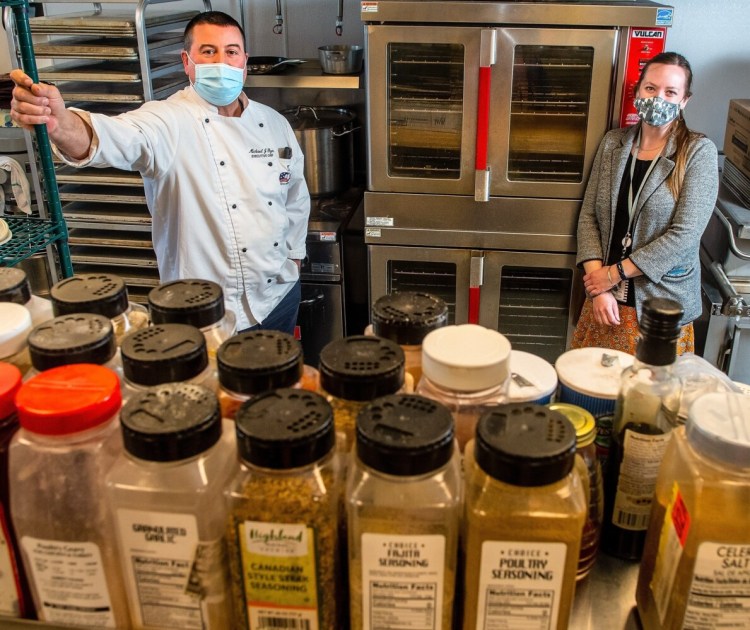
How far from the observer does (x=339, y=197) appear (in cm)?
307

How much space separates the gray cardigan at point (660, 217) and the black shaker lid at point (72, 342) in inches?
73.3

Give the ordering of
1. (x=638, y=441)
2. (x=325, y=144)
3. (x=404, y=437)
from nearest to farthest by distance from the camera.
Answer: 1. (x=404, y=437)
2. (x=638, y=441)
3. (x=325, y=144)

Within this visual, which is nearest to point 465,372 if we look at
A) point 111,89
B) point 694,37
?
point 111,89

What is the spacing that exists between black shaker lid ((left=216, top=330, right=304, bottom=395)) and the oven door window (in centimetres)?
187

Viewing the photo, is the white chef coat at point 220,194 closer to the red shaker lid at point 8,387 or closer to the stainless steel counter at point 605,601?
the red shaker lid at point 8,387

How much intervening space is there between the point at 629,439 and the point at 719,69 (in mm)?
2660

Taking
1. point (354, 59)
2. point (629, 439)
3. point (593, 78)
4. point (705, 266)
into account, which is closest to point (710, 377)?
point (629, 439)

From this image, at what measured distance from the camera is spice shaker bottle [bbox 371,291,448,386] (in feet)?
2.81

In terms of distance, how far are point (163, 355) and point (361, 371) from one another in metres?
0.21

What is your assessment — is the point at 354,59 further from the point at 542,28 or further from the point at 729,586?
the point at 729,586

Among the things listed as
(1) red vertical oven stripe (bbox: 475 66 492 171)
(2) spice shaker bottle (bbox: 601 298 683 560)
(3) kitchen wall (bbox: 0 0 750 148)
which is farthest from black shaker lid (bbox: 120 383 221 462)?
(3) kitchen wall (bbox: 0 0 750 148)

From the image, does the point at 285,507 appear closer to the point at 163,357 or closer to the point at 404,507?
the point at 404,507

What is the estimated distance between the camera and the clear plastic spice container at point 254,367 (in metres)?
0.75

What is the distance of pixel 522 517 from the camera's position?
643 millimetres
